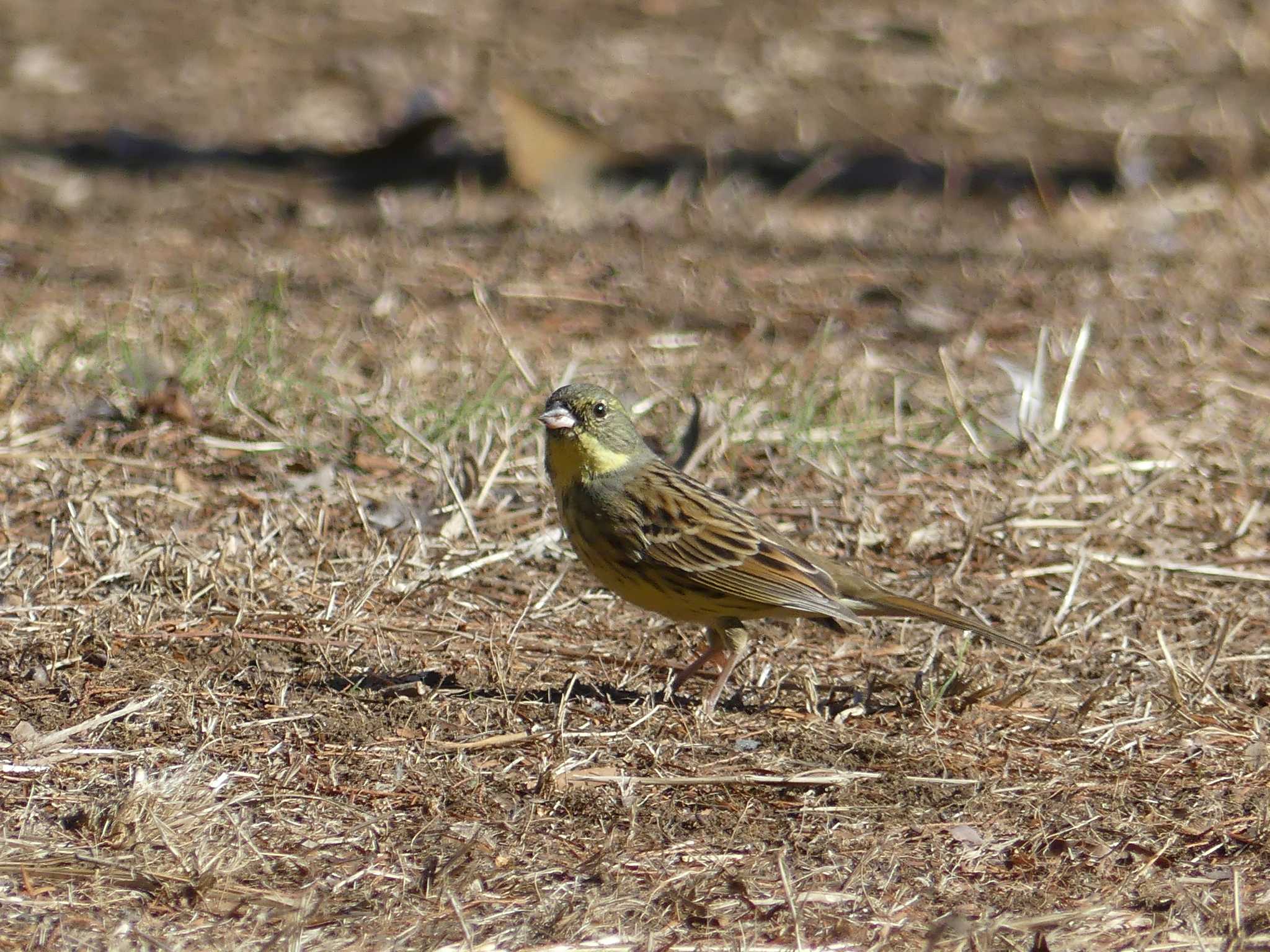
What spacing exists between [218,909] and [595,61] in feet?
32.2

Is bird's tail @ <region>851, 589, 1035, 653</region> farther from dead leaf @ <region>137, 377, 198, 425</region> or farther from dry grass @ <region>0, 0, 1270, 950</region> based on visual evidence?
dead leaf @ <region>137, 377, 198, 425</region>

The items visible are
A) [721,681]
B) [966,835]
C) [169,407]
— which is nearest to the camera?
[966,835]

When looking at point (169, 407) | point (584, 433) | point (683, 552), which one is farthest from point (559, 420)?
point (169, 407)

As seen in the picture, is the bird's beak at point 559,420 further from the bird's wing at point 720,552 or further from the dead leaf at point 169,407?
the dead leaf at point 169,407

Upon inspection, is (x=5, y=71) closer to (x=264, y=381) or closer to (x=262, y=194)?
(x=262, y=194)

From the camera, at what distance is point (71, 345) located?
24.2 ft

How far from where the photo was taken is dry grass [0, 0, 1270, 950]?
3.99 meters

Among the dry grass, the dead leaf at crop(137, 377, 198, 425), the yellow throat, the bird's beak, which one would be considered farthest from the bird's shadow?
the dead leaf at crop(137, 377, 198, 425)

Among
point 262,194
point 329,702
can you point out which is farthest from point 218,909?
point 262,194

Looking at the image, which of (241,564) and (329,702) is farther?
(241,564)

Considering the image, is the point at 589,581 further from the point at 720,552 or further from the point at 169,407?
the point at 169,407

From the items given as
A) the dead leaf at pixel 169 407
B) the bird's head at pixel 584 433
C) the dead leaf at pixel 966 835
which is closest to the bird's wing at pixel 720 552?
the bird's head at pixel 584 433

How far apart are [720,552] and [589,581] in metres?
0.87

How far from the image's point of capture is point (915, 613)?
5109 mm
